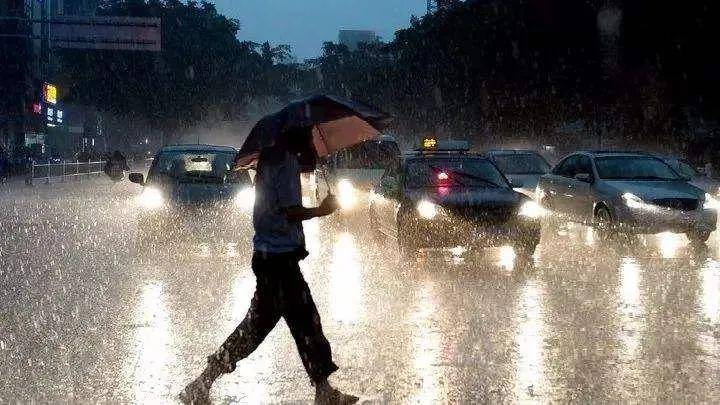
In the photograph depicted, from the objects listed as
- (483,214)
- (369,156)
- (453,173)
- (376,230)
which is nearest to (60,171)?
(369,156)

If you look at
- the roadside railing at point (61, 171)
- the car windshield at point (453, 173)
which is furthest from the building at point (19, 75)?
the car windshield at point (453, 173)

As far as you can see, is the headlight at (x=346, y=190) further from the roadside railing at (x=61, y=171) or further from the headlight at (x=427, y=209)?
the roadside railing at (x=61, y=171)

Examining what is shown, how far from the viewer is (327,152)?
268 inches

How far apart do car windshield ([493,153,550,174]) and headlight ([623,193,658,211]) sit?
25.5 ft

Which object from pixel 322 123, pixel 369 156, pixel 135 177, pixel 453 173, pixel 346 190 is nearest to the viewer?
pixel 322 123

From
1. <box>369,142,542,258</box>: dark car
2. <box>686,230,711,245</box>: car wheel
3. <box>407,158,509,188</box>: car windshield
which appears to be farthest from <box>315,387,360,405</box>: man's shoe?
<box>686,230,711,245</box>: car wheel

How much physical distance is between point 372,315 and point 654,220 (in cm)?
825

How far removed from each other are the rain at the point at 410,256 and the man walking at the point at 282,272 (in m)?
0.01

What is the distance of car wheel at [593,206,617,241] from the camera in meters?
17.0

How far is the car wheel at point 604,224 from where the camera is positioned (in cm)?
1698

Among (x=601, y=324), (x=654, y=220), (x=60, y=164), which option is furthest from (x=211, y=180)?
(x=60, y=164)

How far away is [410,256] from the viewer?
14.5m

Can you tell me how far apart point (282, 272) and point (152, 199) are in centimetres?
1118

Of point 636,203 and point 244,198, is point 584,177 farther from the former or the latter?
point 244,198
